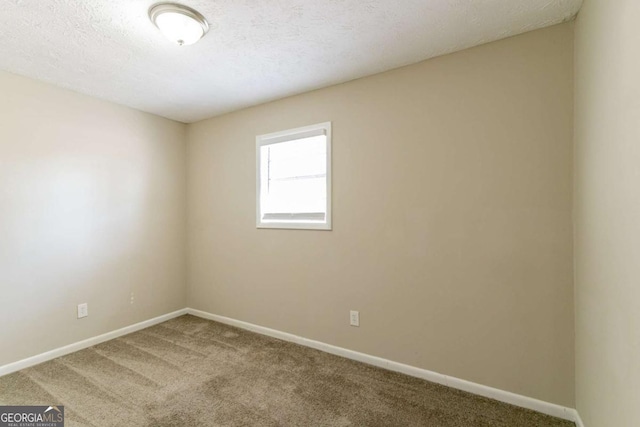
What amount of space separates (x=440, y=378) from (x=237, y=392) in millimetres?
1480

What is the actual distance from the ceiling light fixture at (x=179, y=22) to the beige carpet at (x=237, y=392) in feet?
7.71

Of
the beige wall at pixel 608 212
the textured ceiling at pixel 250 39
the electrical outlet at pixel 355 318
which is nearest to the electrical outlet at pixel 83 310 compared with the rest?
the textured ceiling at pixel 250 39

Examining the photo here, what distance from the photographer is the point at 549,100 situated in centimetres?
183

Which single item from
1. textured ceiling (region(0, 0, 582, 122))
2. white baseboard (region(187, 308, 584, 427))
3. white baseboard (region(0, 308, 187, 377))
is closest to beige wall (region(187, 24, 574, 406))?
white baseboard (region(187, 308, 584, 427))

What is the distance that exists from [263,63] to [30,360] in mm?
3125

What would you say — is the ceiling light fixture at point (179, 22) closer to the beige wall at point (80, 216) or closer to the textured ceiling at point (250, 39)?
the textured ceiling at point (250, 39)

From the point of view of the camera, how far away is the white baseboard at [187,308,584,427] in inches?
71.7

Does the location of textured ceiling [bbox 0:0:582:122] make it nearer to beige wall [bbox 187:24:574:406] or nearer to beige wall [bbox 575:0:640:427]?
beige wall [bbox 187:24:574:406]

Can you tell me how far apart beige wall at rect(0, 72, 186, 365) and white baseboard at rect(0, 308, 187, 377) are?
50mm

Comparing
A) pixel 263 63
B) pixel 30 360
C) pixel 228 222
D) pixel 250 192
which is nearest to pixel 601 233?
pixel 263 63

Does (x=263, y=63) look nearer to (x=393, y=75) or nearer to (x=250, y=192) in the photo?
(x=393, y=75)

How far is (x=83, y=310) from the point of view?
2.85 metres

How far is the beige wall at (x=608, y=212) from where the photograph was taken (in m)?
1.05

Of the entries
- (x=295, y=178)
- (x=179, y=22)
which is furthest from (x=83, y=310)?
(x=179, y=22)
